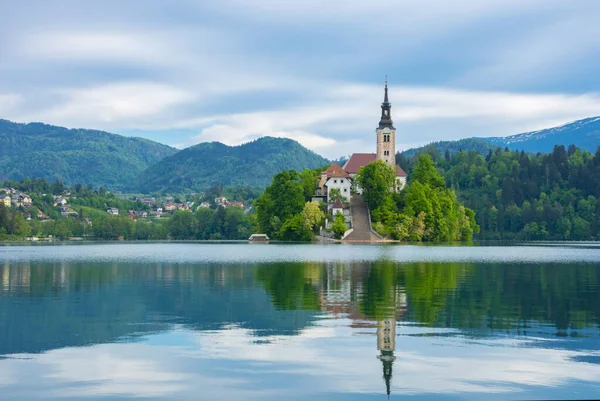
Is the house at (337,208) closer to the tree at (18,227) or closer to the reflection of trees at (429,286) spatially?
the reflection of trees at (429,286)

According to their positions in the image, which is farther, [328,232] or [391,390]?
[328,232]

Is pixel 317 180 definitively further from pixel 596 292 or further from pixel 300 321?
pixel 300 321

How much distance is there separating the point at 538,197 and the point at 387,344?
175 meters

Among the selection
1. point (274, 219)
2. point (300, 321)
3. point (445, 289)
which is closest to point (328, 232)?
point (274, 219)

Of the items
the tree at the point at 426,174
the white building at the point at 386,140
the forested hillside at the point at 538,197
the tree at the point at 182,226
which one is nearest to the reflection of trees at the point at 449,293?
the tree at the point at 426,174

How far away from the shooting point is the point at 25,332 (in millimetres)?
21859

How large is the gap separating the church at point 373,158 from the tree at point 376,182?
4.20m

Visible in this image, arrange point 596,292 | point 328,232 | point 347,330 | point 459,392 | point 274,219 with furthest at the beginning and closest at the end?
point 274,219 → point 328,232 → point 596,292 → point 347,330 → point 459,392

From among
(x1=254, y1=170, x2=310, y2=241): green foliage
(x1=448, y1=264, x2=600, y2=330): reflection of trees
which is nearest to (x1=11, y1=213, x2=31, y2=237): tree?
(x1=254, y1=170, x2=310, y2=241): green foliage

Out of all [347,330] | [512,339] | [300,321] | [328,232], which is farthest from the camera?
[328,232]

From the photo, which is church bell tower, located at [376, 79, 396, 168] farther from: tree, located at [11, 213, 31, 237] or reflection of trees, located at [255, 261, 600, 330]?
reflection of trees, located at [255, 261, 600, 330]

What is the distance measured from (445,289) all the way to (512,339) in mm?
13759

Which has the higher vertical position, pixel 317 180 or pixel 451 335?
pixel 317 180

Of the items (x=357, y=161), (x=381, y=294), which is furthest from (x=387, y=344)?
(x=357, y=161)
